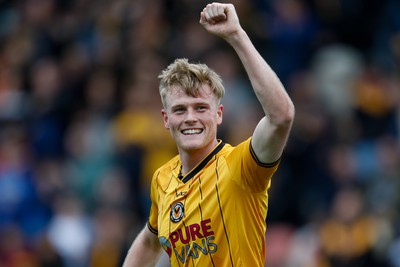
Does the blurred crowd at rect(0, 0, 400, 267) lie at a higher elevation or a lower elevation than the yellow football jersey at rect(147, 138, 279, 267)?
higher

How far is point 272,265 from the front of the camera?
10953 millimetres

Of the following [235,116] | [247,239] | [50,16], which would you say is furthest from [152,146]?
[247,239]

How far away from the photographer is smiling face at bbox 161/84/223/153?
20.1 ft

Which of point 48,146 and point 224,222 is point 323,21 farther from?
point 224,222

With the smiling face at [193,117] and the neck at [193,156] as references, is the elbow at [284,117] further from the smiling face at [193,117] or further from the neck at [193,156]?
the neck at [193,156]

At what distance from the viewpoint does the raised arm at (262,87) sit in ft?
18.1

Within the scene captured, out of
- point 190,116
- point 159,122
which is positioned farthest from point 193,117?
point 159,122

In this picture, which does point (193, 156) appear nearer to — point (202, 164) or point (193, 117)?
point (202, 164)

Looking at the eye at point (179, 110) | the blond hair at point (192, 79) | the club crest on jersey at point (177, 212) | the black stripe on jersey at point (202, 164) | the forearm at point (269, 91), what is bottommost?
the club crest on jersey at point (177, 212)

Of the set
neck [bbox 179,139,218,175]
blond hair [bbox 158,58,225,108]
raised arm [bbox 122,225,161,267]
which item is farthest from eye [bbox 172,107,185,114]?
raised arm [bbox 122,225,161,267]

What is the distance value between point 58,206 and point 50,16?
438 cm

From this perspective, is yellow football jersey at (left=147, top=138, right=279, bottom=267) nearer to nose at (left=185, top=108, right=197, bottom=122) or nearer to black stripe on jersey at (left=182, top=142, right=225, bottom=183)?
black stripe on jersey at (left=182, top=142, right=225, bottom=183)

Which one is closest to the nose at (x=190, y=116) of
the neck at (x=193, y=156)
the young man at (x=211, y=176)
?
the young man at (x=211, y=176)

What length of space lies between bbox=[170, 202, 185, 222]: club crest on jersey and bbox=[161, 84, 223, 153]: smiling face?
345mm
